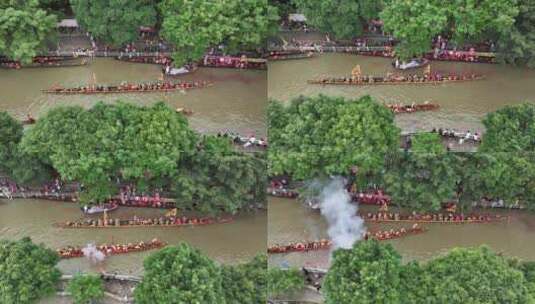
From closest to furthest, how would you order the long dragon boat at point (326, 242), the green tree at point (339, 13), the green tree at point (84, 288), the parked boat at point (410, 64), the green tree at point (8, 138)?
the green tree at point (84, 288) < the green tree at point (8, 138) < the green tree at point (339, 13) < the long dragon boat at point (326, 242) < the parked boat at point (410, 64)

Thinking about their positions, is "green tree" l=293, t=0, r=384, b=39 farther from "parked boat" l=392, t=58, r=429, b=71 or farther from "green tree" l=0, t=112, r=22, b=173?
"green tree" l=0, t=112, r=22, b=173

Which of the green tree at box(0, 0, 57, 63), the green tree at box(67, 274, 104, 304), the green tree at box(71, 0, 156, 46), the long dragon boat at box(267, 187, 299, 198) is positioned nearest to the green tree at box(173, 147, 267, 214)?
the long dragon boat at box(267, 187, 299, 198)

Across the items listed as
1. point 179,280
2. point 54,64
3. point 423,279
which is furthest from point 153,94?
point 423,279

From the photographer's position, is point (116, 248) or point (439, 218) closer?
point (116, 248)

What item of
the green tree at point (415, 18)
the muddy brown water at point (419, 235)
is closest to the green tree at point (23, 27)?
the muddy brown water at point (419, 235)

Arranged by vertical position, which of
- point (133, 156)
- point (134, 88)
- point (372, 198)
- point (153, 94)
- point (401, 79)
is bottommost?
point (372, 198)

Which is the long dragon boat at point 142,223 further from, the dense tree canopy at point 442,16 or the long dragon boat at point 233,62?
the dense tree canopy at point 442,16

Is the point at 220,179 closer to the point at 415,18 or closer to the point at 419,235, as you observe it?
the point at 419,235

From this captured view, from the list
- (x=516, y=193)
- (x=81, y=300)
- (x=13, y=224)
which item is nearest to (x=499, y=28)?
(x=516, y=193)
